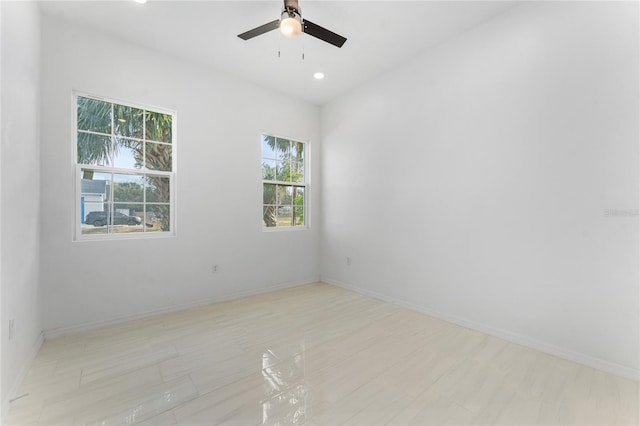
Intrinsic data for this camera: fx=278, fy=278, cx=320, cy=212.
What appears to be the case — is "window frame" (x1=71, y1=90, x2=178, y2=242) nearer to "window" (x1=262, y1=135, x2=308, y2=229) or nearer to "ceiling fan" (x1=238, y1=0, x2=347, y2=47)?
"window" (x1=262, y1=135, x2=308, y2=229)

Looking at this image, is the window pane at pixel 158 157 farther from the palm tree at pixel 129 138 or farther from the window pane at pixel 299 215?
the window pane at pixel 299 215

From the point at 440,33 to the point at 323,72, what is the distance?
4.82 feet

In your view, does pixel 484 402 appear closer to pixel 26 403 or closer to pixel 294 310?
pixel 294 310

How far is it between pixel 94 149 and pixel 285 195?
2470 millimetres

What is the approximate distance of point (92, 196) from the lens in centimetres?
297

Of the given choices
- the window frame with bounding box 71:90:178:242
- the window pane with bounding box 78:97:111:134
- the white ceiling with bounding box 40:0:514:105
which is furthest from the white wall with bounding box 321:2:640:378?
the window pane with bounding box 78:97:111:134

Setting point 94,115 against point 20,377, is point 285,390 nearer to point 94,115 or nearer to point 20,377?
point 20,377

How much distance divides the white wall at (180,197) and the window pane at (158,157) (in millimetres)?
166

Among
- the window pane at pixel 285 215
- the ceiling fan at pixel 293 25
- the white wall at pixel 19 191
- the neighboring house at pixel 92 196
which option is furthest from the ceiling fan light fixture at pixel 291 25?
the window pane at pixel 285 215

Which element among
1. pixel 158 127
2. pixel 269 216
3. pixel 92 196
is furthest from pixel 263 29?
pixel 269 216

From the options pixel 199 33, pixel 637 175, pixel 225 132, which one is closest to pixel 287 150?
pixel 225 132

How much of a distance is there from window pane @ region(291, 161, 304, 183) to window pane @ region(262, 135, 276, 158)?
1.38 ft

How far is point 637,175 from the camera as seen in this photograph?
Answer: 2.04m

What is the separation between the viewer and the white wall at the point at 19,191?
5.77 ft
